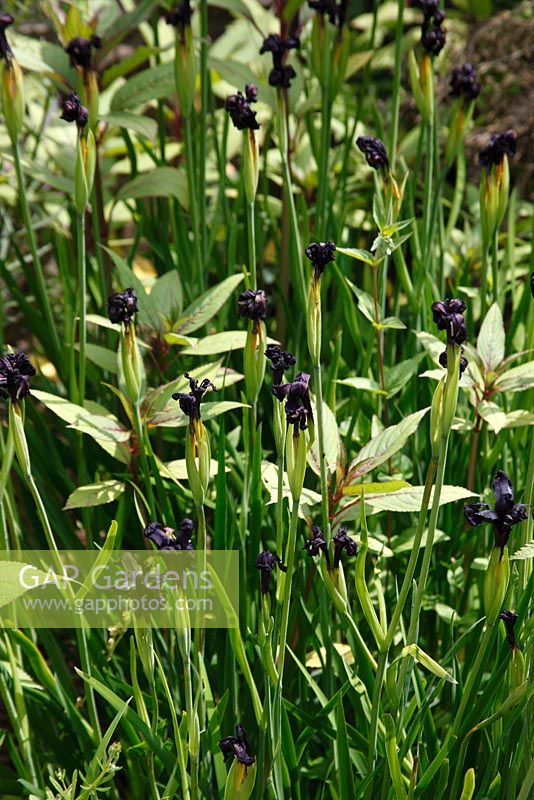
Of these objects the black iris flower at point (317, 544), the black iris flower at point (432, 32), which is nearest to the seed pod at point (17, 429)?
the black iris flower at point (317, 544)

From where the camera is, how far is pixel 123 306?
2.35ft

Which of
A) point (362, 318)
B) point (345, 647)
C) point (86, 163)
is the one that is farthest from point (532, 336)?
point (86, 163)

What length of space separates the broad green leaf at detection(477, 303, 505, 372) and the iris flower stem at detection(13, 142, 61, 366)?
47cm

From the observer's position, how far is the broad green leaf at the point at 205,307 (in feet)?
2.98

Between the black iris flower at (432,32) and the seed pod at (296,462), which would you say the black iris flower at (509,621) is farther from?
the black iris flower at (432,32)

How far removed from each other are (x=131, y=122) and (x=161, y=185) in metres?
0.09

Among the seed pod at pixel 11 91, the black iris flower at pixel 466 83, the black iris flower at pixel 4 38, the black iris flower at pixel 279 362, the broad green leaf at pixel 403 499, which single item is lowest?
the broad green leaf at pixel 403 499

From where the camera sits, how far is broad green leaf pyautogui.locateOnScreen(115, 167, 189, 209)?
1102 mm

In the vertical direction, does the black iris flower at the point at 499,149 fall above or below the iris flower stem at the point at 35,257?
above

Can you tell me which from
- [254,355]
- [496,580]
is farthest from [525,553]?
[254,355]

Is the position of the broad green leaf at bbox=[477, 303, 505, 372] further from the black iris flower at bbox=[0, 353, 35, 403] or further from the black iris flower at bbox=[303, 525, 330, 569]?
the black iris flower at bbox=[0, 353, 35, 403]

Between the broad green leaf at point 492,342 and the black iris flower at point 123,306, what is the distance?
34 cm

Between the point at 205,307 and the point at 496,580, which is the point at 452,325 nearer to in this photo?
the point at 496,580

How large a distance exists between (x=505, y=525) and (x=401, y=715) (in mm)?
207
